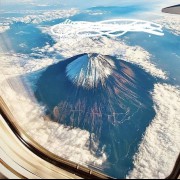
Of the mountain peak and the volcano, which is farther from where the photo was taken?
the mountain peak

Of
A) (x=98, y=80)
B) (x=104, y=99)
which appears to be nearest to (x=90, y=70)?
(x=98, y=80)

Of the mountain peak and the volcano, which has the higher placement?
the mountain peak

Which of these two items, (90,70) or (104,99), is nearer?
(104,99)

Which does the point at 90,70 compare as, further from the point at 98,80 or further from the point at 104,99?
the point at 104,99

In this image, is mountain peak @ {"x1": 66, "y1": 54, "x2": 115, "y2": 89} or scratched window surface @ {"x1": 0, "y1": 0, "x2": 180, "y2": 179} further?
mountain peak @ {"x1": 66, "y1": 54, "x2": 115, "y2": 89}

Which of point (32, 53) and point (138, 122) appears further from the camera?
point (32, 53)

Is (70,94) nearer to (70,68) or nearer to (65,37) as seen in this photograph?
(70,68)

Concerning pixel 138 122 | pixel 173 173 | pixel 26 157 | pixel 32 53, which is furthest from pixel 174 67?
pixel 26 157
